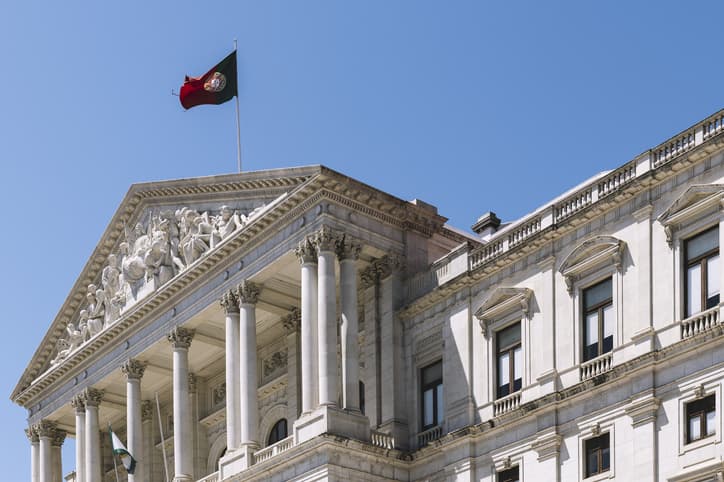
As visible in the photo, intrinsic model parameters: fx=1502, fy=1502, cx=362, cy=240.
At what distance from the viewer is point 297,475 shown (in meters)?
48.8

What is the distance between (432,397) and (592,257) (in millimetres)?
8595

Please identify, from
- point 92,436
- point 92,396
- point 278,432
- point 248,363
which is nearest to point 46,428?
point 92,396

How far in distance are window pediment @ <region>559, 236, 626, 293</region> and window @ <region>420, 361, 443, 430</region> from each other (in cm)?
677

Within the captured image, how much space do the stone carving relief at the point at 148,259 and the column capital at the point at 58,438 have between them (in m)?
3.19

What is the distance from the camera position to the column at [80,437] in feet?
209

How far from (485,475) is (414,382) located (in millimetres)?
5147

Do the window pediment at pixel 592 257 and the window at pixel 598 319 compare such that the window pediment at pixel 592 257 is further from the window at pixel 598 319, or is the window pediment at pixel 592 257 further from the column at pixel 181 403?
the column at pixel 181 403

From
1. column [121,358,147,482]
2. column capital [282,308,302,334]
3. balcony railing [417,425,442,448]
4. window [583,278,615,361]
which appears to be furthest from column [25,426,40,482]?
window [583,278,615,361]

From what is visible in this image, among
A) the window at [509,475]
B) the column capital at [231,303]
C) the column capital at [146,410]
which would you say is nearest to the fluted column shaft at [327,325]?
the column capital at [231,303]

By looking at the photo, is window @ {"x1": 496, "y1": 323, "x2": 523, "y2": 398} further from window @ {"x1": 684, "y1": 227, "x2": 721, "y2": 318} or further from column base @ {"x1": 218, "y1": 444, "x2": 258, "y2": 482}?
column base @ {"x1": 218, "y1": 444, "x2": 258, "y2": 482}

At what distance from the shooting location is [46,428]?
2655 inches

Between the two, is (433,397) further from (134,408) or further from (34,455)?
(34,455)

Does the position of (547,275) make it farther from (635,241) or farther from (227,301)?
(227,301)

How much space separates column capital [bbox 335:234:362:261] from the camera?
50.8m
